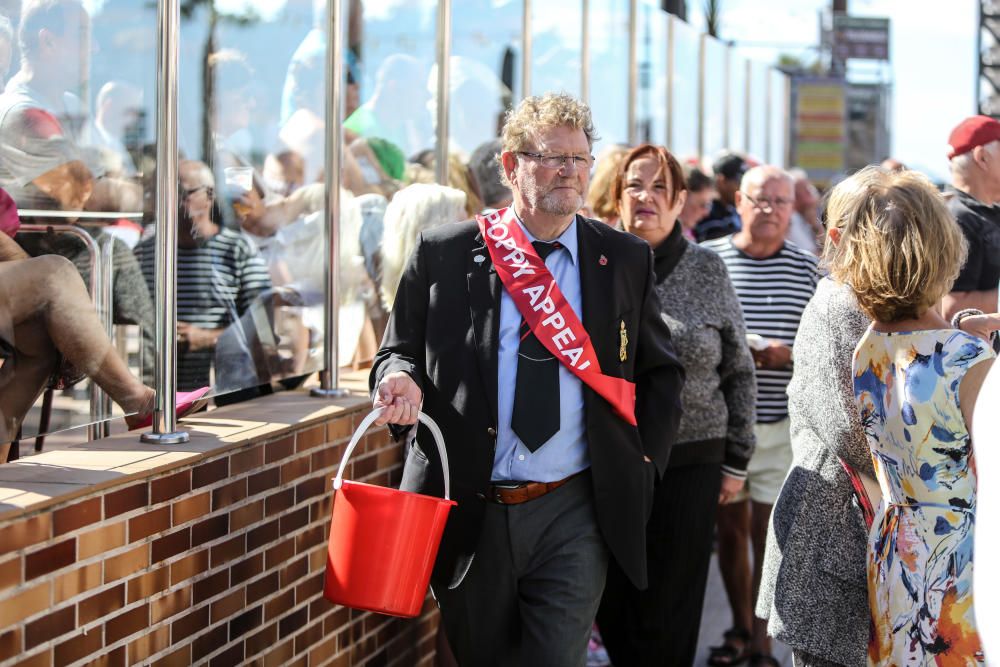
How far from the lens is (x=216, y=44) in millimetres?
4289

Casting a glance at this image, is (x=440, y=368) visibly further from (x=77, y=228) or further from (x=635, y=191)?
(x=635, y=191)

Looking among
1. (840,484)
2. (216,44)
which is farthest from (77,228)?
(840,484)

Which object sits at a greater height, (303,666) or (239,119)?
(239,119)

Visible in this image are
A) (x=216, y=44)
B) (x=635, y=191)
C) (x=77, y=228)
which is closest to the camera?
(x=77, y=228)

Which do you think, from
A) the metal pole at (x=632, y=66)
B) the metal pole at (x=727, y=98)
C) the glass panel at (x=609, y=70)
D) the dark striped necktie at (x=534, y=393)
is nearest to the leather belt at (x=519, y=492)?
the dark striped necktie at (x=534, y=393)

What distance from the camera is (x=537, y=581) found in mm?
3615

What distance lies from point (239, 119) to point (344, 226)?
73 centimetres

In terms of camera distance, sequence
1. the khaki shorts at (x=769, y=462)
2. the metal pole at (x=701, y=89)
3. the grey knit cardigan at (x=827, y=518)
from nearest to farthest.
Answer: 1. the grey knit cardigan at (x=827, y=518)
2. the khaki shorts at (x=769, y=462)
3. the metal pole at (x=701, y=89)

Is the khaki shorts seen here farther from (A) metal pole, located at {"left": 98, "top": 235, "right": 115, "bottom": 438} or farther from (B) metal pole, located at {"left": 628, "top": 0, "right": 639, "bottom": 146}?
(B) metal pole, located at {"left": 628, "top": 0, "right": 639, "bottom": 146}

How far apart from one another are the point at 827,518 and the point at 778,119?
16.9 meters

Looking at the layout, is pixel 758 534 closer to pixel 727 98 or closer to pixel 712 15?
pixel 727 98

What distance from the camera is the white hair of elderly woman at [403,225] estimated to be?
209 inches

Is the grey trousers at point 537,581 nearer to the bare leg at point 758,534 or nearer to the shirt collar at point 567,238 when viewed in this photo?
the shirt collar at point 567,238

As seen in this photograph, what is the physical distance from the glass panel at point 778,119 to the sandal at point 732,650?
545 inches
